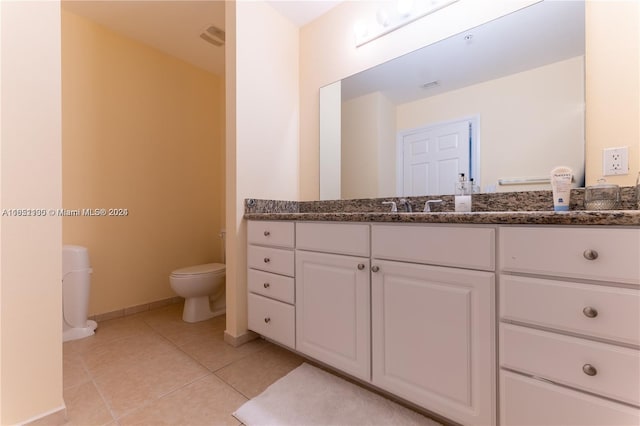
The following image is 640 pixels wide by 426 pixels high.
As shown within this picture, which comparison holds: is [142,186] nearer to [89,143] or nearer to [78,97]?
[89,143]

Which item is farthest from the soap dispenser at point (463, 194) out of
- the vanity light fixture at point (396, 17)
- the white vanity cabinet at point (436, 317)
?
the vanity light fixture at point (396, 17)

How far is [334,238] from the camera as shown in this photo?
1314 millimetres

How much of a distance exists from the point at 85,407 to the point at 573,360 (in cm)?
181

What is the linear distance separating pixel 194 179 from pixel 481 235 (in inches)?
103

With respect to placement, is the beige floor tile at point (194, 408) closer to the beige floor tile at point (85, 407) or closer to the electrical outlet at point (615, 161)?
the beige floor tile at point (85, 407)

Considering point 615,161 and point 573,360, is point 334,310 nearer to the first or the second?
point 573,360

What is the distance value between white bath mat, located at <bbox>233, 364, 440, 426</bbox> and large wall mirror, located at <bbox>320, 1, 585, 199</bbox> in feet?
3.53

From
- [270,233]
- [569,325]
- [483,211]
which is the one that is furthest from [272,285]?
[569,325]

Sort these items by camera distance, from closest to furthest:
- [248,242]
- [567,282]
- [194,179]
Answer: [567,282] → [248,242] → [194,179]

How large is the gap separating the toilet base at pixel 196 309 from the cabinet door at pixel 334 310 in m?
1.11

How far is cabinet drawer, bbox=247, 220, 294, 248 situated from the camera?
1.52 meters

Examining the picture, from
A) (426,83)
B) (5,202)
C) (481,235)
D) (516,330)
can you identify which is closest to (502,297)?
(516,330)

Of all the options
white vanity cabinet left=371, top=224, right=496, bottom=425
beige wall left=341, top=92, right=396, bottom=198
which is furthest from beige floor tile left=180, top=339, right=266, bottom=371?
beige wall left=341, top=92, right=396, bottom=198

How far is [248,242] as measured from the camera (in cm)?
177
